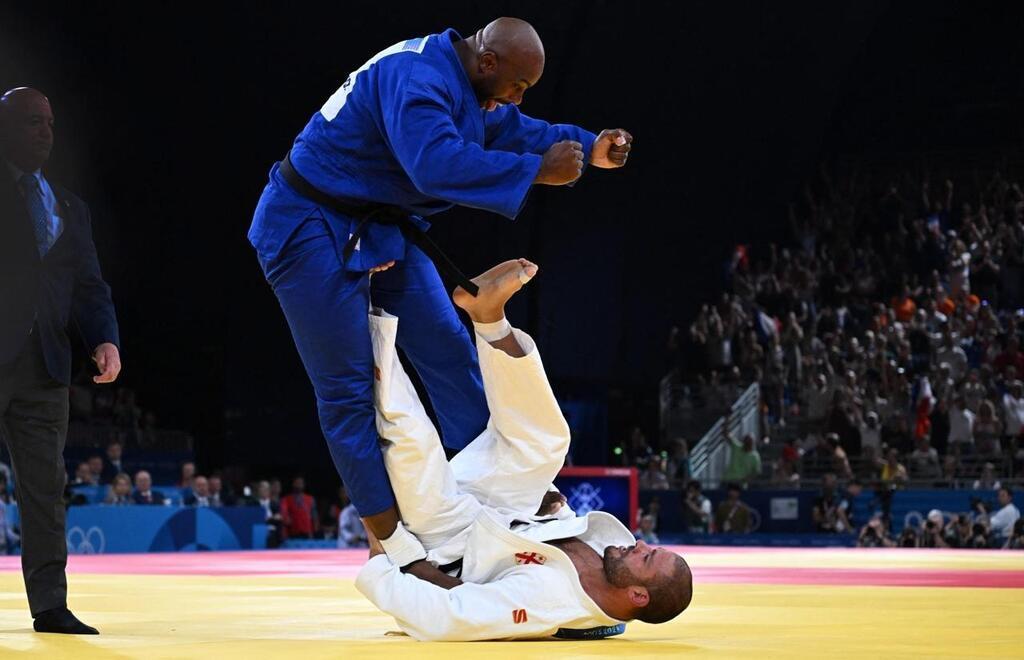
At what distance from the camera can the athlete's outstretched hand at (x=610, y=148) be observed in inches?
139

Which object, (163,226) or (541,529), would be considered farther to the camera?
(163,226)

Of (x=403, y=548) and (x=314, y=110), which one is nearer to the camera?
(x=403, y=548)

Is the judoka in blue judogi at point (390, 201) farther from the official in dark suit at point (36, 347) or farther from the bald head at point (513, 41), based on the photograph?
the official in dark suit at point (36, 347)

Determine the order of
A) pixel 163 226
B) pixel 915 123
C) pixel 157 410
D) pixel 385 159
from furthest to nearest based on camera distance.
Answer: pixel 915 123 → pixel 157 410 → pixel 163 226 → pixel 385 159

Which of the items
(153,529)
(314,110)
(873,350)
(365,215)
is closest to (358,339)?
(365,215)

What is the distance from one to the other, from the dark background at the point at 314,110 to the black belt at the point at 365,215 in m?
10.2

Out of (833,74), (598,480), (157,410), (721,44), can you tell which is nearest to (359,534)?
(598,480)

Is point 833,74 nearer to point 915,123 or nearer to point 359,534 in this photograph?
point 915,123

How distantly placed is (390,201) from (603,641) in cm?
119

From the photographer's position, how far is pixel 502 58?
344 centimetres

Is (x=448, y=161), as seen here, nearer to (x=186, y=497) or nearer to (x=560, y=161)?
(x=560, y=161)

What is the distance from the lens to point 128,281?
51.6 ft

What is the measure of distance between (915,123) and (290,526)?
1215 cm

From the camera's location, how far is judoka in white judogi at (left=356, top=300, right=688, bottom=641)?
9.73 feet
